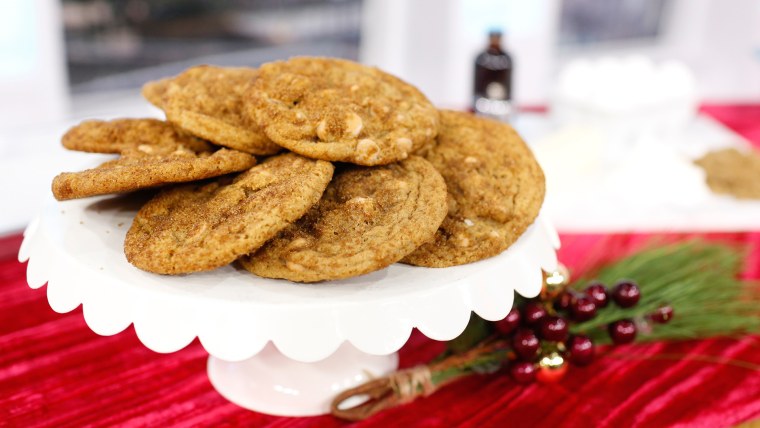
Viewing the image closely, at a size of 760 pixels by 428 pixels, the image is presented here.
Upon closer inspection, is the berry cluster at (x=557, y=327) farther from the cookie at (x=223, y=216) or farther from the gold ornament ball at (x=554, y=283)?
the cookie at (x=223, y=216)

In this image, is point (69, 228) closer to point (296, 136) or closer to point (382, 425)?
point (296, 136)

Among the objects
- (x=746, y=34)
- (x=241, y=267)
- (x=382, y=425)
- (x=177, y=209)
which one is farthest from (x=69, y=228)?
(x=746, y=34)

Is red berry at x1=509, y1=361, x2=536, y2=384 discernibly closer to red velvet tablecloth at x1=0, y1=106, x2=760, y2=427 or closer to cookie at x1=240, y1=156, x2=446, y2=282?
red velvet tablecloth at x1=0, y1=106, x2=760, y2=427

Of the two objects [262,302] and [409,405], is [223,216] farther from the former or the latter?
[409,405]

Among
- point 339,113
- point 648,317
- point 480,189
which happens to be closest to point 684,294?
point 648,317

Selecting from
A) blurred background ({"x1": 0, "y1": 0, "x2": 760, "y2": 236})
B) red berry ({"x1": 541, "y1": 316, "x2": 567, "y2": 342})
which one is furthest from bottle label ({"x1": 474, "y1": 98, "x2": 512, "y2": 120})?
red berry ({"x1": 541, "y1": 316, "x2": 567, "y2": 342})
